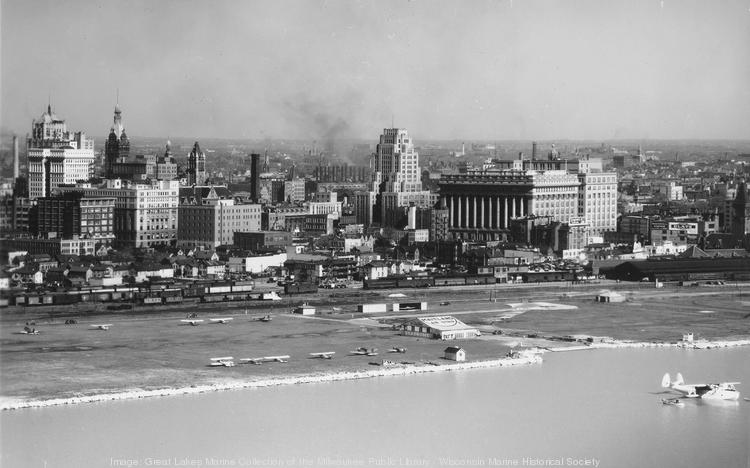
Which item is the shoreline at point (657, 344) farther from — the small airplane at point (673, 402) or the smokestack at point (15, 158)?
the smokestack at point (15, 158)

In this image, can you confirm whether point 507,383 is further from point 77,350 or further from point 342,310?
point 342,310

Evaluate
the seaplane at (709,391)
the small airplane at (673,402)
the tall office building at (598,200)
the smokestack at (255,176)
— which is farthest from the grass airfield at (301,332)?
the smokestack at (255,176)

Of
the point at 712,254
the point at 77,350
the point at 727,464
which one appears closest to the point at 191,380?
the point at 77,350

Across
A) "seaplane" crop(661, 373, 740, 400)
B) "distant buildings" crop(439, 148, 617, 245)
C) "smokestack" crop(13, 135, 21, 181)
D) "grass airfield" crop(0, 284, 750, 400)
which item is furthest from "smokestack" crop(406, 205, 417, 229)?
"seaplane" crop(661, 373, 740, 400)

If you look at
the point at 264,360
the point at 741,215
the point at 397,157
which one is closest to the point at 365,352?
the point at 264,360

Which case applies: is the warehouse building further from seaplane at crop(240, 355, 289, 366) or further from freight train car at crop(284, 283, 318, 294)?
freight train car at crop(284, 283, 318, 294)
